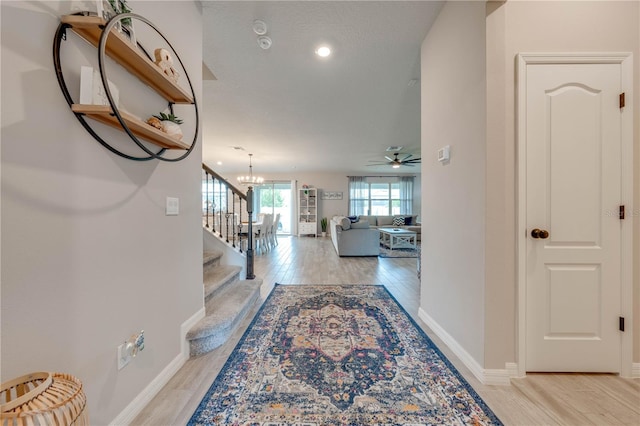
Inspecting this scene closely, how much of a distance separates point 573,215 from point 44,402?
2.54 metres

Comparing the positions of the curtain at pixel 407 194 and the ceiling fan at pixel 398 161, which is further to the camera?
the curtain at pixel 407 194

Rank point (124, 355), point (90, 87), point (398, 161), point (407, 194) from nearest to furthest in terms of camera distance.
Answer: point (90, 87)
point (124, 355)
point (398, 161)
point (407, 194)

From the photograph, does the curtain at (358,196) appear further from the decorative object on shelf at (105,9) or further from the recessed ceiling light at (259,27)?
the decorative object on shelf at (105,9)

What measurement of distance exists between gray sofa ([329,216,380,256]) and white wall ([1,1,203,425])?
4.17 metres

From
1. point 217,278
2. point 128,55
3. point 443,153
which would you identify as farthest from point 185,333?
point 443,153

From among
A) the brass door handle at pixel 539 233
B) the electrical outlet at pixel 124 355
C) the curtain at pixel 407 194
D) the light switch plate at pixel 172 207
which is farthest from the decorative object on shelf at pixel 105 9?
the curtain at pixel 407 194

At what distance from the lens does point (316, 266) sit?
459 cm

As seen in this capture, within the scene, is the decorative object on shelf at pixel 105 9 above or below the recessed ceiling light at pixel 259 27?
below

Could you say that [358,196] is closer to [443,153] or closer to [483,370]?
[443,153]

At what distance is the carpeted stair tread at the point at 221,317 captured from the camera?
1760 mm

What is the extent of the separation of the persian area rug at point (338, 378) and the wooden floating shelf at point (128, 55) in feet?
5.91

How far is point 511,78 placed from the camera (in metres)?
1.52

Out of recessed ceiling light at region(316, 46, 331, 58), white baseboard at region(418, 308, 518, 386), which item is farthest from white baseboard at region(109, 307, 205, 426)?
recessed ceiling light at region(316, 46, 331, 58)

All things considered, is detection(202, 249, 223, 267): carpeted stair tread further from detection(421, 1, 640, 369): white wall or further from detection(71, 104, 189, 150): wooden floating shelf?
detection(421, 1, 640, 369): white wall
